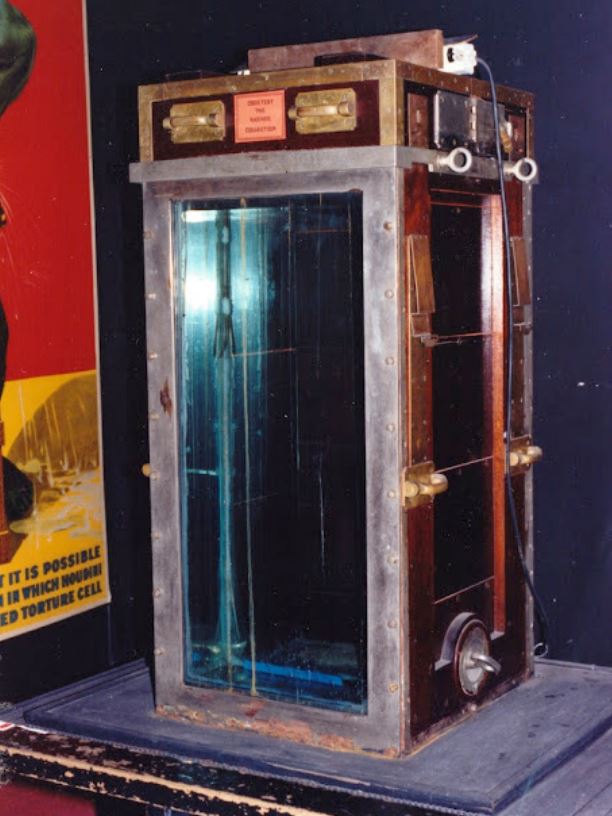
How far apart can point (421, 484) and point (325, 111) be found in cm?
67

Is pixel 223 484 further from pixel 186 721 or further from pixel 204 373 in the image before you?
pixel 186 721

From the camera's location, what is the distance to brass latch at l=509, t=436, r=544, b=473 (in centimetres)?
259

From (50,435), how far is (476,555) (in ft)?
3.59

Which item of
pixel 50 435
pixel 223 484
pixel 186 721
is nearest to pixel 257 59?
pixel 223 484

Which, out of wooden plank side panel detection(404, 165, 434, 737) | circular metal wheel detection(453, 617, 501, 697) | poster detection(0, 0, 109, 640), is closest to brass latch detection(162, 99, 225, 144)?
wooden plank side panel detection(404, 165, 434, 737)

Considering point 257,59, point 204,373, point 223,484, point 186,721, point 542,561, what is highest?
point 257,59

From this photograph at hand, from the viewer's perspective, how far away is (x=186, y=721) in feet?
8.21

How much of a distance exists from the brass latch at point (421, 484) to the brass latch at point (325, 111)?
61 cm

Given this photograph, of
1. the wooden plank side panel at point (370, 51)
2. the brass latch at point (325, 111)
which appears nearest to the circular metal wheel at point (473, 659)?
the brass latch at point (325, 111)

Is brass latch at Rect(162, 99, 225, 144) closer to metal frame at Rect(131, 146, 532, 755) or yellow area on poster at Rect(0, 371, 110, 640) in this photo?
metal frame at Rect(131, 146, 532, 755)

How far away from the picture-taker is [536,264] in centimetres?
296

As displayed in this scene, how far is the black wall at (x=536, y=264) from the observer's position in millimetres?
2867

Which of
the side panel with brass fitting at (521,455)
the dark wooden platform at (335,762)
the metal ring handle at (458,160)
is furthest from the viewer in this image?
the side panel with brass fitting at (521,455)

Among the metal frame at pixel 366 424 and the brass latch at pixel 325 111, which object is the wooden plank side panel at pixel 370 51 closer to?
the brass latch at pixel 325 111
